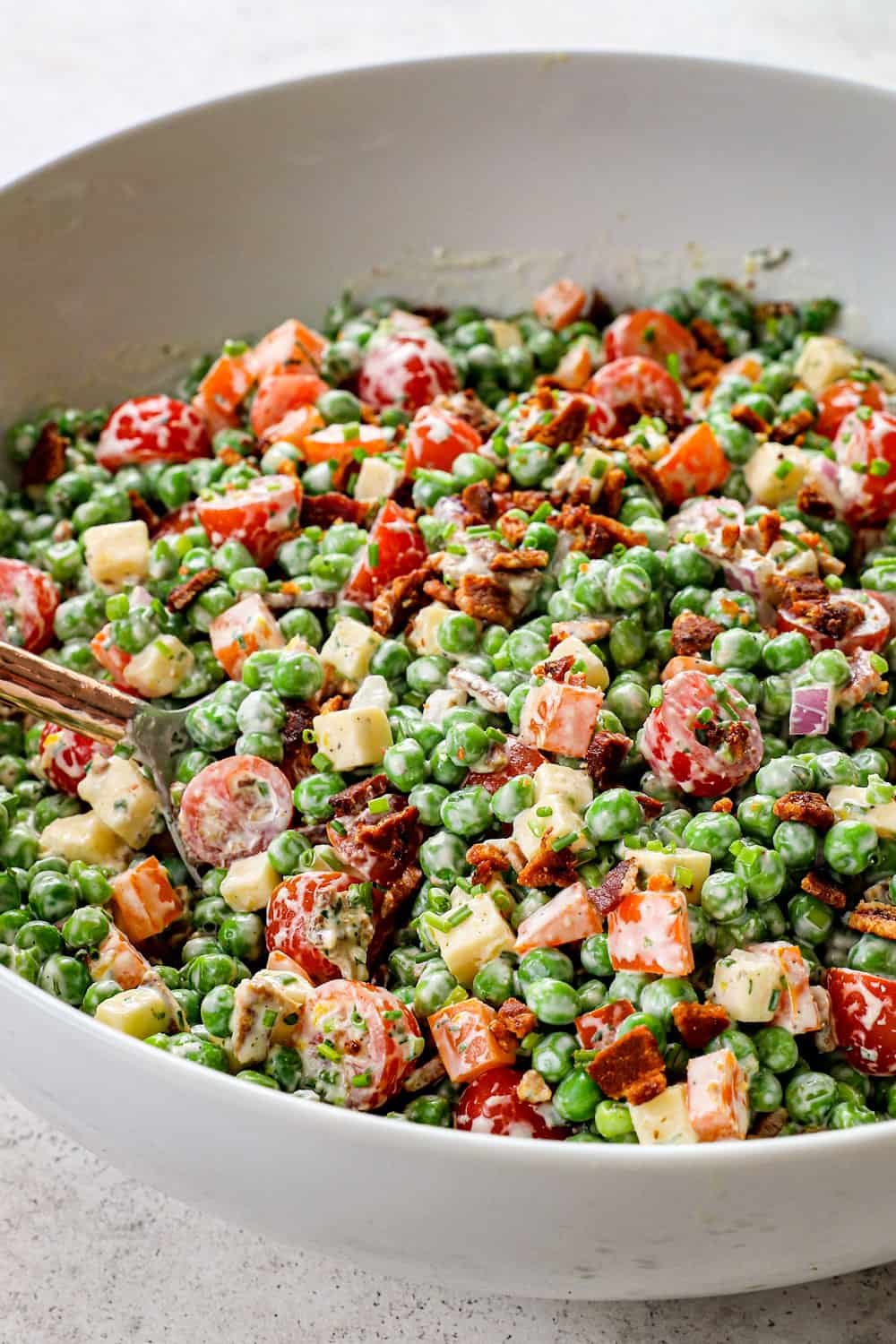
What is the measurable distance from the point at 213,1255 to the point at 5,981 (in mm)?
868

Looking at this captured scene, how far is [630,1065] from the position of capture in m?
2.38

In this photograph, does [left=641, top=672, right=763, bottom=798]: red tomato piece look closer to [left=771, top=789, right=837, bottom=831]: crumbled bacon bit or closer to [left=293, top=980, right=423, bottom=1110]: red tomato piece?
[left=771, top=789, right=837, bottom=831]: crumbled bacon bit

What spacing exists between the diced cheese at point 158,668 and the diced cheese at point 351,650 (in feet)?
1.13

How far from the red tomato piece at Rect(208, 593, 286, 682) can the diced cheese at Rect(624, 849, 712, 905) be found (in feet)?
3.34

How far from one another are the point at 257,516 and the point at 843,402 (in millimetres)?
1609

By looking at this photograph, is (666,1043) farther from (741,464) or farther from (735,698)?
(741,464)

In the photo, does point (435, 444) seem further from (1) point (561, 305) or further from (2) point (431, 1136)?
(2) point (431, 1136)

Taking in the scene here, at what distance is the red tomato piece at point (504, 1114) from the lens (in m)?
2.49

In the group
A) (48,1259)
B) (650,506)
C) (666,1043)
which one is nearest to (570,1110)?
Answer: (666,1043)

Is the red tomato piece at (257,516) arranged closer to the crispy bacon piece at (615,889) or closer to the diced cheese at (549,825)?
the diced cheese at (549,825)

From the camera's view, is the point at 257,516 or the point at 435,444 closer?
the point at 257,516

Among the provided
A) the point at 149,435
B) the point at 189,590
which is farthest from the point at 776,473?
the point at 149,435

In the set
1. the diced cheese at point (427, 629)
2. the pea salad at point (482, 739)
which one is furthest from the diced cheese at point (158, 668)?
the diced cheese at point (427, 629)

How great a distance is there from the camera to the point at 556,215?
14.2ft
